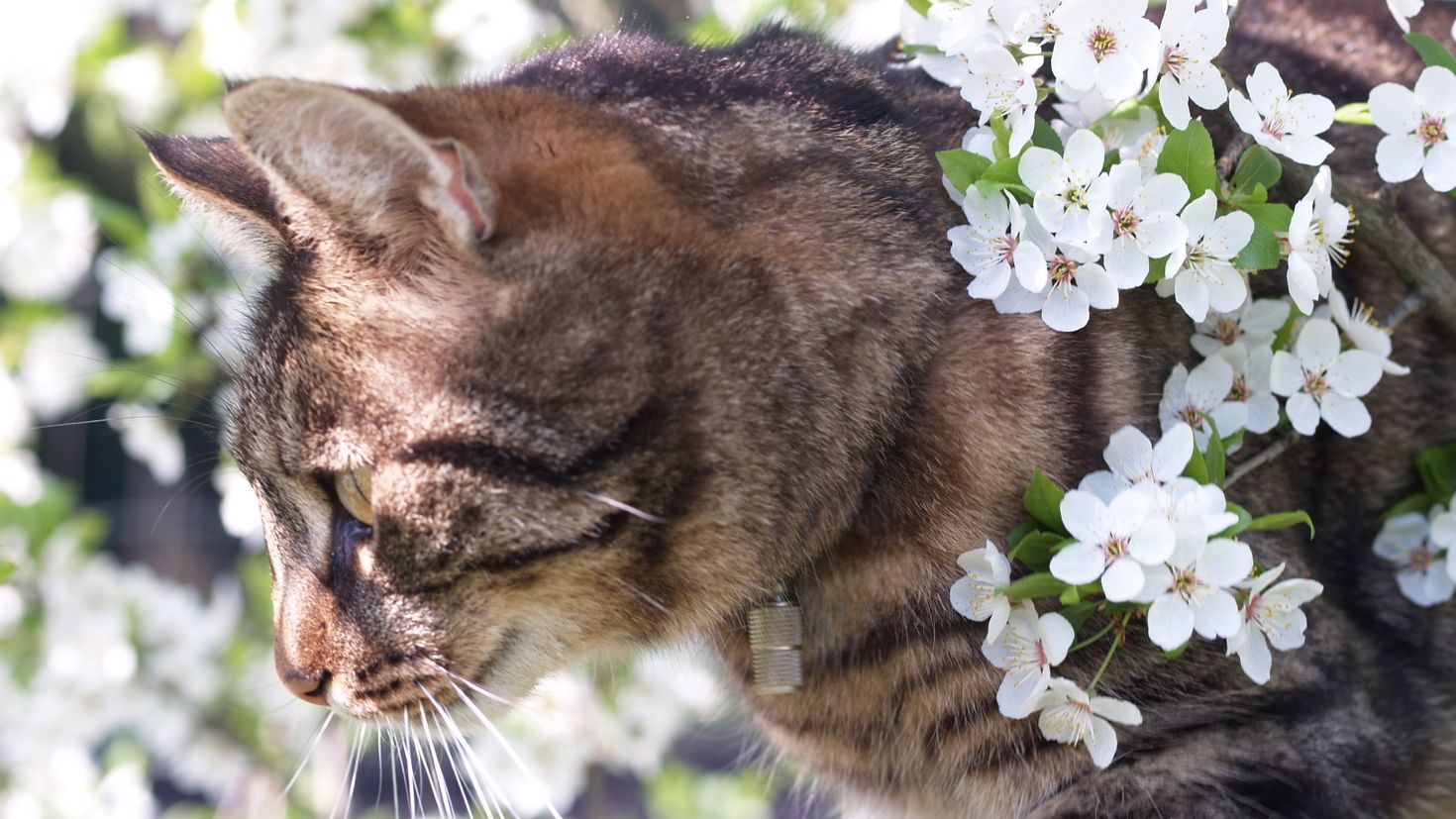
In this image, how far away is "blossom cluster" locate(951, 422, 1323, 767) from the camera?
0.91 metres

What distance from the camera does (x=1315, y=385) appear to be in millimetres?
1066

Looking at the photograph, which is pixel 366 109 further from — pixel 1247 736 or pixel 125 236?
pixel 125 236

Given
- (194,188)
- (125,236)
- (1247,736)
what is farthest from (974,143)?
(125,236)

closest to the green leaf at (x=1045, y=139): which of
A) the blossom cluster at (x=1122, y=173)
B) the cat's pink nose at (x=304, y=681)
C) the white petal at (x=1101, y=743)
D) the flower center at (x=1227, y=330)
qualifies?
the blossom cluster at (x=1122, y=173)

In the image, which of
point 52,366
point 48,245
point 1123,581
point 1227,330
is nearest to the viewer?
point 1123,581

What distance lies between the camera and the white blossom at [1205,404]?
1054mm

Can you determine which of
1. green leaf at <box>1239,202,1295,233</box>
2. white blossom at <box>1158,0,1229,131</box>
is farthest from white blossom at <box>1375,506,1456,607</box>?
white blossom at <box>1158,0,1229,131</box>

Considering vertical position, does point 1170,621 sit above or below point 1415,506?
above

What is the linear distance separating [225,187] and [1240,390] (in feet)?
2.94

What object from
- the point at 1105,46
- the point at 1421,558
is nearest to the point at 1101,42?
the point at 1105,46

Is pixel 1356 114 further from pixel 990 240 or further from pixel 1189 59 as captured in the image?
pixel 990 240

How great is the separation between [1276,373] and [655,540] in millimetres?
518

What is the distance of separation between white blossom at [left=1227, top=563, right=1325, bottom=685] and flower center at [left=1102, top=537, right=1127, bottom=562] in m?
0.11

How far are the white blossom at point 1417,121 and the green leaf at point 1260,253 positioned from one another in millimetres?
148
